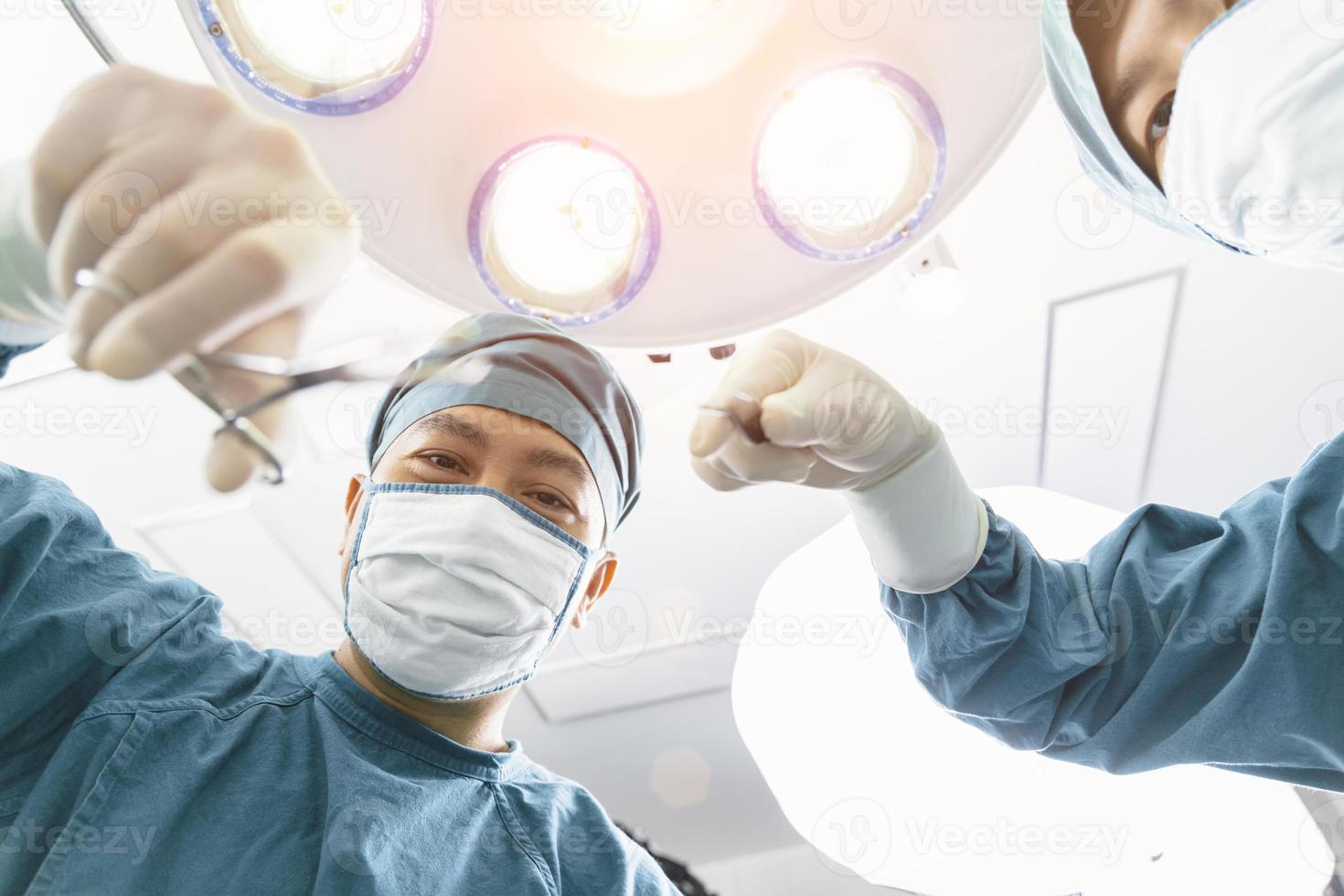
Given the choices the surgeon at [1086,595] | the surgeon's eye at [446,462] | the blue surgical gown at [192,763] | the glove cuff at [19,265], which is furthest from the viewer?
the surgeon's eye at [446,462]

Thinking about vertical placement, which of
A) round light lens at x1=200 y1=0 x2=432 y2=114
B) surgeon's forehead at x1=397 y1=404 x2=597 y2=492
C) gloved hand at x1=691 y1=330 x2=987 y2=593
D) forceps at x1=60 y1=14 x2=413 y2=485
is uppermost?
round light lens at x1=200 y1=0 x2=432 y2=114

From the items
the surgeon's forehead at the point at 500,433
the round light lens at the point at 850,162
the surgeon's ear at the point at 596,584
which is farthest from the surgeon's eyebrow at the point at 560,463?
the round light lens at the point at 850,162

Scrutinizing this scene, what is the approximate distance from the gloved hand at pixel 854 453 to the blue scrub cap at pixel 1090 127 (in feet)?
1.33

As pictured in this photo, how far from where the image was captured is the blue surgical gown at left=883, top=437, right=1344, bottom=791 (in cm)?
99

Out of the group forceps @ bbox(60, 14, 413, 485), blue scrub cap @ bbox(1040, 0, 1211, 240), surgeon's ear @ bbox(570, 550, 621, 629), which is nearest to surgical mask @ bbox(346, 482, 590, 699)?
surgeon's ear @ bbox(570, 550, 621, 629)

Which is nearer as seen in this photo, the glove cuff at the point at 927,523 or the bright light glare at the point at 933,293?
the glove cuff at the point at 927,523

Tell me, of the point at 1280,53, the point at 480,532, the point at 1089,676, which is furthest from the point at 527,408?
the point at 1280,53

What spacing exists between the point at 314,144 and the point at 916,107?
2.27 feet

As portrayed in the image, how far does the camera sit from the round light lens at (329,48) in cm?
94

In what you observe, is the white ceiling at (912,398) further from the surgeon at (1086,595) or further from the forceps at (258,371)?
the forceps at (258,371)

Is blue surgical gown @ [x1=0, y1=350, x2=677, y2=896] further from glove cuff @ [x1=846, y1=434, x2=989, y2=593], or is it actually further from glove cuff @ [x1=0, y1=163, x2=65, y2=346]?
glove cuff @ [x1=846, y1=434, x2=989, y2=593]

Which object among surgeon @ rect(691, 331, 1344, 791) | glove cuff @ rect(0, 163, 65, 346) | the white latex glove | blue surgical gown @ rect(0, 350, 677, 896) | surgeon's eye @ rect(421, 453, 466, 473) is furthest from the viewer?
surgeon's eye @ rect(421, 453, 466, 473)

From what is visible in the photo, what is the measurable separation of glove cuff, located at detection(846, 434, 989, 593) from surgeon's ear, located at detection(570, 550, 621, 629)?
462mm

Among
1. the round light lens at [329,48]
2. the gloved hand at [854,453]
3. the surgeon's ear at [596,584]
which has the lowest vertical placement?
the surgeon's ear at [596,584]
